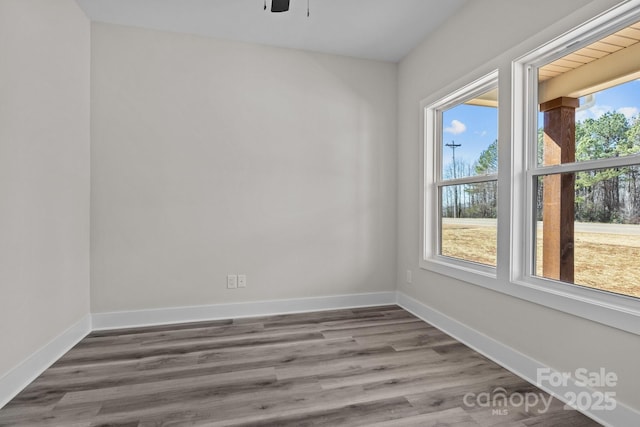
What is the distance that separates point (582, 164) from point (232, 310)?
298 centimetres

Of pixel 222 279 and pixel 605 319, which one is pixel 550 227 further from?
pixel 222 279

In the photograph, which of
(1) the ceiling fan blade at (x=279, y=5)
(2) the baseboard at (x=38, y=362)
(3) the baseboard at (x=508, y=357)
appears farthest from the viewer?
(1) the ceiling fan blade at (x=279, y=5)

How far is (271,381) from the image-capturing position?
2.00 meters

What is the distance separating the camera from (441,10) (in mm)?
2643

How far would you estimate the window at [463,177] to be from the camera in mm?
2516

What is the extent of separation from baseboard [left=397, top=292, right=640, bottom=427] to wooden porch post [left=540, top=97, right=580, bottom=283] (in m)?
0.58

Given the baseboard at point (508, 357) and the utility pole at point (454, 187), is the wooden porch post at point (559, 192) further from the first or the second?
the utility pole at point (454, 187)

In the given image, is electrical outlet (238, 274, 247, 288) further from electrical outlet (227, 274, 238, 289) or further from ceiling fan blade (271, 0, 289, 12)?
ceiling fan blade (271, 0, 289, 12)

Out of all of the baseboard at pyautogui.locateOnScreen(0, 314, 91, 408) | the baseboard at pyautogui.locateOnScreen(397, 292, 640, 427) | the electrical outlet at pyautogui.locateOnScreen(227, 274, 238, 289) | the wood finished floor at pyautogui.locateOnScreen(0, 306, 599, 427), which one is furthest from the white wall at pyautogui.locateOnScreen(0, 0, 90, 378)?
the baseboard at pyautogui.locateOnScreen(397, 292, 640, 427)

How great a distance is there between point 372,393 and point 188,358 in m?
1.34

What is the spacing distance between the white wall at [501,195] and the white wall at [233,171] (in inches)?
12.0

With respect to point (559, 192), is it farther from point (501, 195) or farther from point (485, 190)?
point (485, 190)

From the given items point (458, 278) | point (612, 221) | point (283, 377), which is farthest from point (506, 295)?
point (283, 377)

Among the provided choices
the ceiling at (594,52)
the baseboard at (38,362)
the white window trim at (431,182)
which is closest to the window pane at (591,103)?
the ceiling at (594,52)
